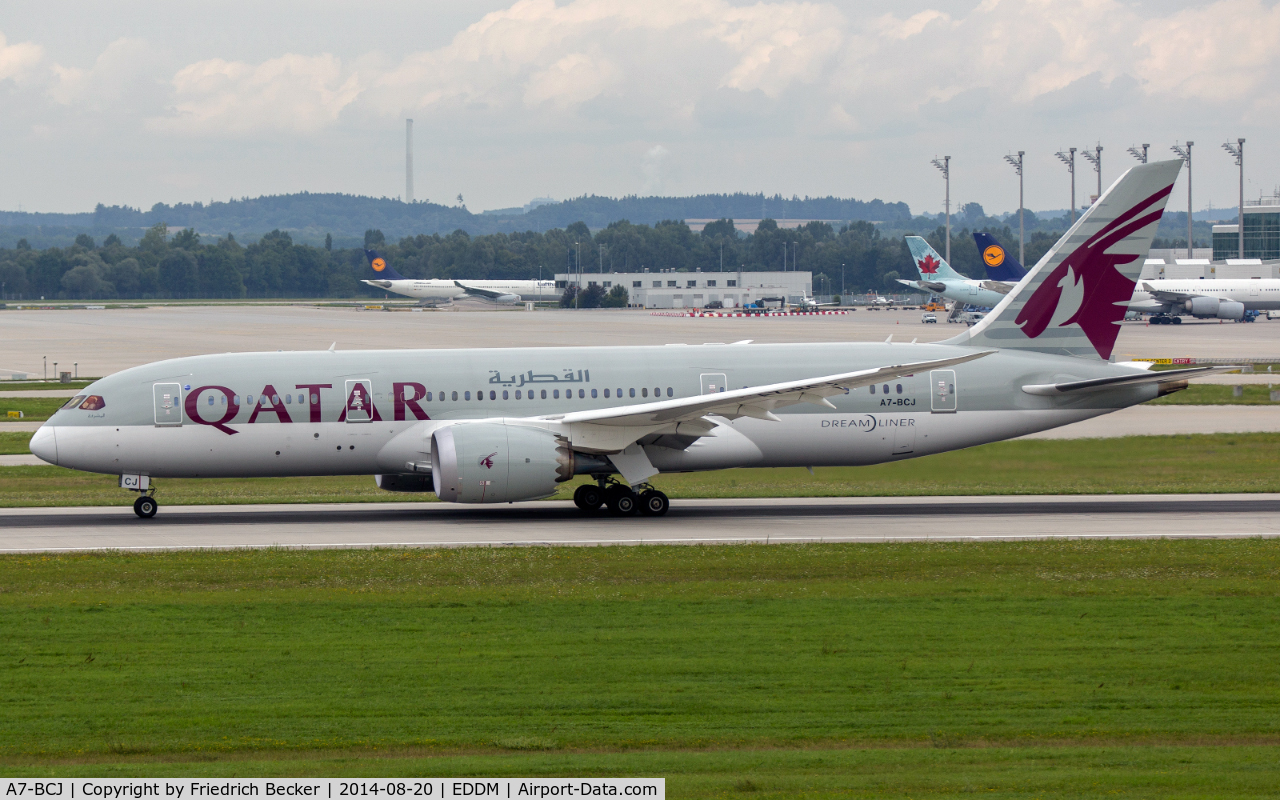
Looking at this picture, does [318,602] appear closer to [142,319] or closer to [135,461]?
[135,461]

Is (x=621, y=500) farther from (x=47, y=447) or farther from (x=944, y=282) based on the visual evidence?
(x=944, y=282)

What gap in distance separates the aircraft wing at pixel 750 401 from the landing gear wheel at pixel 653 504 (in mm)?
1978

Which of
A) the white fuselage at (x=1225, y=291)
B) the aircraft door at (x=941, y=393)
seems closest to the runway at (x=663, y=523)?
the aircraft door at (x=941, y=393)

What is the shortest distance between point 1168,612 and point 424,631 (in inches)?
392

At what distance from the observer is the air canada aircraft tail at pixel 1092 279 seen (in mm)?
30922

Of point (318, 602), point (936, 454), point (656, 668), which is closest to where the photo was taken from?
point (656, 668)

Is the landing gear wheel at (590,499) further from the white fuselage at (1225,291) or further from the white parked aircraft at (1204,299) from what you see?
the white fuselage at (1225,291)

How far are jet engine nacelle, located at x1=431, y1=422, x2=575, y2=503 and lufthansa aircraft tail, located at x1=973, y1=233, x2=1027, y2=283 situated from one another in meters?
91.5

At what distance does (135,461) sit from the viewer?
94.4 feet

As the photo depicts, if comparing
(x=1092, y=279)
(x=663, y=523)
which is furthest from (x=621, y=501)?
(x=1092, y=279)

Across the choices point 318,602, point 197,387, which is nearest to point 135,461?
point 197,387

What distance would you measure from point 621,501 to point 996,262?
90613 mm

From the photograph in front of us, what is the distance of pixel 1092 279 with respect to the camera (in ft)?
102
